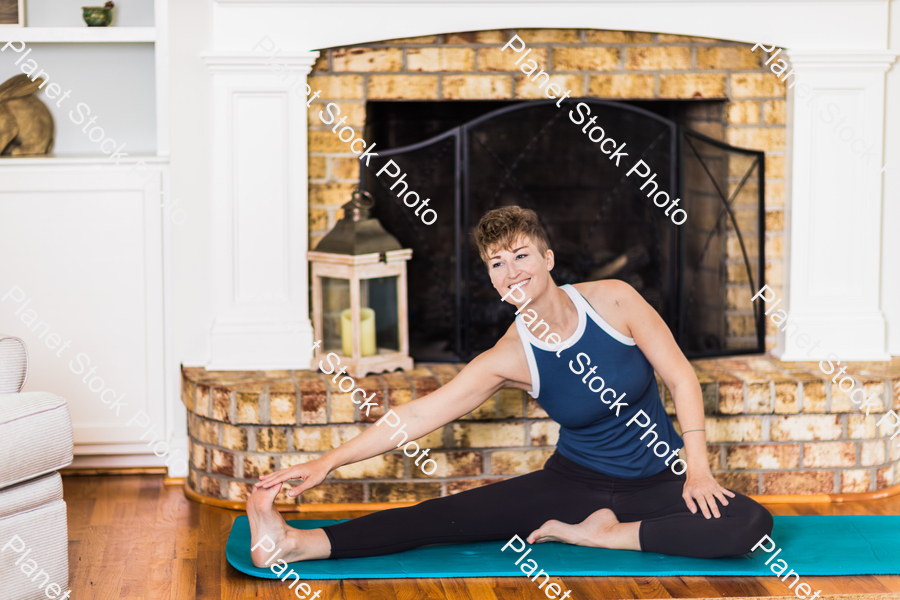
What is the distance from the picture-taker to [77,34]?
2.77 meters

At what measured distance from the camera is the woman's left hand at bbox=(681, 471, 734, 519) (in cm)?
200

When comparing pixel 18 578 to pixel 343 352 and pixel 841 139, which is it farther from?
pixel 841 139

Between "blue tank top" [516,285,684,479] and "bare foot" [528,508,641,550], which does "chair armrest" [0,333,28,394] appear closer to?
"blue tank top" [516,285,684,479]

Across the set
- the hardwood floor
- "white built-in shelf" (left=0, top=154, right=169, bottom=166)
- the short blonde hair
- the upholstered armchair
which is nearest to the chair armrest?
the upholstered armchair

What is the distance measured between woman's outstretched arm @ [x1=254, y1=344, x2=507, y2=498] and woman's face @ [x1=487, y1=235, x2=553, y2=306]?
186 millimetres

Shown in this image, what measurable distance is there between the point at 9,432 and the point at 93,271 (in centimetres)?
A: 107

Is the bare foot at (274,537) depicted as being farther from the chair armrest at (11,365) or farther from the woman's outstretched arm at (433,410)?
the chair armrest at (11,365)

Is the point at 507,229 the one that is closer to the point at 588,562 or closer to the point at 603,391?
the point at 603,391

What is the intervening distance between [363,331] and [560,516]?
821 millimetres

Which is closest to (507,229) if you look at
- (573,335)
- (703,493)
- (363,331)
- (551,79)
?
(573,335)

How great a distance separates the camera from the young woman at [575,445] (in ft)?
6.57

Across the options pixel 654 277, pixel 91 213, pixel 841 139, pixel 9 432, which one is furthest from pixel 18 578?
pixel 841 139

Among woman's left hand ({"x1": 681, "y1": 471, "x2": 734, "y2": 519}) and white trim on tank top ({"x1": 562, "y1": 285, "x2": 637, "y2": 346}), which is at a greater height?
white trim on tank top ({"x1": 562, "y1": 285, "x2": 637, "y2": 346})

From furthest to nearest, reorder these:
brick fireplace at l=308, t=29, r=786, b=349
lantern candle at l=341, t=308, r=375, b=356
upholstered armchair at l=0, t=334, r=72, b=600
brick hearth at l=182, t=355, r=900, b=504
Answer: brick fireplace at l=308, t=29, r=786, b=349, lantern candle at l=341, t=308, r=375, b=356, brick hearth at l=182, t=355, r=900, b=504, upholstered armchair at l=0, t=334, r=72, b=600
